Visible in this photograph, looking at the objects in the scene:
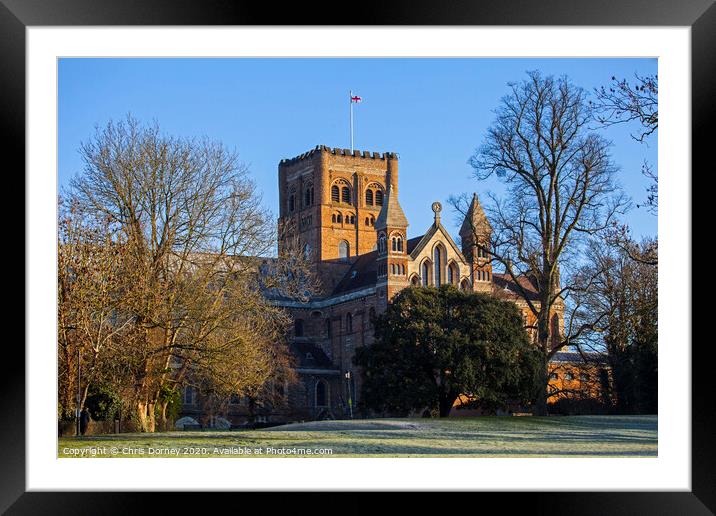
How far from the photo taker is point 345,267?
3280 inches

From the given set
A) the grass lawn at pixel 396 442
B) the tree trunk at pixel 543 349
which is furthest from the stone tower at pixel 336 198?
the grass lawn at pixel 396 442

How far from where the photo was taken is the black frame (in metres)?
14.6

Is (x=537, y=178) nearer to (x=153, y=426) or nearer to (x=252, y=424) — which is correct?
(x=153, y=426)

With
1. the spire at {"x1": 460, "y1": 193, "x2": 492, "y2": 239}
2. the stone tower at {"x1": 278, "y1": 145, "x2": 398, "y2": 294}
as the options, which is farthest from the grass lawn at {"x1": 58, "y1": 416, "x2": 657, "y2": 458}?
the stone tower at {"x1": 278, "y1": 145, "x2": 398, "y2": 294}

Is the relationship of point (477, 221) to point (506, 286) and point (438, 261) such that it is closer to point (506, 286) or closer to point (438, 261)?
point (506, 286)

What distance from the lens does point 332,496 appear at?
49.4 feet

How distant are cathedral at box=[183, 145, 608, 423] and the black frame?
44471 mm

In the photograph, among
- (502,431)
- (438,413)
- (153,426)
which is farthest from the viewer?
(438,413)

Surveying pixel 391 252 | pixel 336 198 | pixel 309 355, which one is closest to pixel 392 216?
pixel 391 252

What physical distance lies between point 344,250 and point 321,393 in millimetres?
15166
